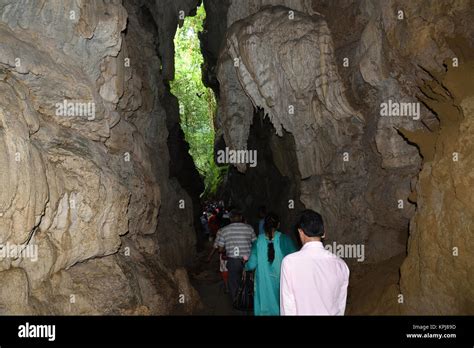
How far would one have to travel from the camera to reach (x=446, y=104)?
5527mm

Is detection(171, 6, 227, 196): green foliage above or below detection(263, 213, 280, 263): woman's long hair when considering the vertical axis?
above

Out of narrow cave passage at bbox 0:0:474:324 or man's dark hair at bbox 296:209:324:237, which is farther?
narrow cave passage at bbox 0:0:474:324

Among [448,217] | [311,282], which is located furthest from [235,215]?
[311,282]

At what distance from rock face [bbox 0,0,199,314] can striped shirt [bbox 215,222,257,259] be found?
1.56 meters

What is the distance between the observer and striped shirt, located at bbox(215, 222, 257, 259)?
22.4 feet

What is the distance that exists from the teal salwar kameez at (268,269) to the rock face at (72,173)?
2.12 meters

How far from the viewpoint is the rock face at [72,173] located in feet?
14.2

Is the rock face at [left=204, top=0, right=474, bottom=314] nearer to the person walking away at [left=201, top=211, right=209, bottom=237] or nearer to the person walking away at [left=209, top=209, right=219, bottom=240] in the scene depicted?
the person walking away at [left=209, top=209, right=219, bottom=240]

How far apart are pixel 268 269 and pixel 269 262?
3.8 inches

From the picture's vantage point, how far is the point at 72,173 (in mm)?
5371

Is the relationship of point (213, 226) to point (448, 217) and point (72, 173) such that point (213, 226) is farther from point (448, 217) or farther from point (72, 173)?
point (448, 217)

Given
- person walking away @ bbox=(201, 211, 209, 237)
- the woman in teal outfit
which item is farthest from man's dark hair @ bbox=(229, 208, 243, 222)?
person walking away @ bbox=(201, 211, 209, 237)

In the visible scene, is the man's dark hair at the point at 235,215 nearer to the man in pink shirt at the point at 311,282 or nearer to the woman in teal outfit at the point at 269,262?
the woman in teal outfit at the point at 269,262
